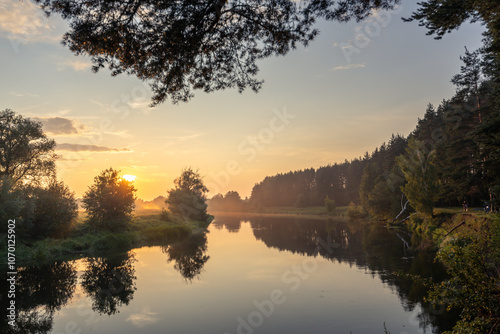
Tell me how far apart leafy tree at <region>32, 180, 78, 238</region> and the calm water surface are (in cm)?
805

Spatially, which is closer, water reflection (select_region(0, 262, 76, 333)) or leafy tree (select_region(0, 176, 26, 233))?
water reflection (select_region(0, 262, 76, 333))

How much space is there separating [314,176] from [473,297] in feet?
491

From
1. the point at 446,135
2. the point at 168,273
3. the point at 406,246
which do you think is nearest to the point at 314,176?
the point at 446,135

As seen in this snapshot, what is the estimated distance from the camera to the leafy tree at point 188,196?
61156 millimetres

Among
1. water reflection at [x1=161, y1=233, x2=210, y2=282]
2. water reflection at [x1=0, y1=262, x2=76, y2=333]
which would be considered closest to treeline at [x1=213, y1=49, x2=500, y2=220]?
water reflection at [x1=161, y1=233, x2=210, y2=282]

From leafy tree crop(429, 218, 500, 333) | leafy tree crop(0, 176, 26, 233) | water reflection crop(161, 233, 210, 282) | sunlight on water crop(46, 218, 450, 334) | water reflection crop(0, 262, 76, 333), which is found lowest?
water reflection crop(161, 233, 210, 282)

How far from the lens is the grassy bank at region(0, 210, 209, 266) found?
24188 mm

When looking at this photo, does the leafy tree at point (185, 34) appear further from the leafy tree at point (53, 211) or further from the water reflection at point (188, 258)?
the leafy tree at point (53, 211)

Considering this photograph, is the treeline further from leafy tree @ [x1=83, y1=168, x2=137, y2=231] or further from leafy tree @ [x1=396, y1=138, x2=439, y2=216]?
leafy tree @ [x1=83, y1=168, x2=137, y2=231]

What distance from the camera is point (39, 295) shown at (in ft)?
50.0

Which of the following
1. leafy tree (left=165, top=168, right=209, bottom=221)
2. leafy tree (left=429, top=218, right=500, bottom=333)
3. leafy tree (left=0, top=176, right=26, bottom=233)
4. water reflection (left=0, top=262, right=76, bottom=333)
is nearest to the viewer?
leafy tree (left=429, top=218, right=500, bottom=333)

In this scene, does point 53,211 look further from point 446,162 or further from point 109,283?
point 446,162

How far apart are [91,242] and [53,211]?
16.7 ft

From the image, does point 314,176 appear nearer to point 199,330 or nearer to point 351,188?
point 351,188
